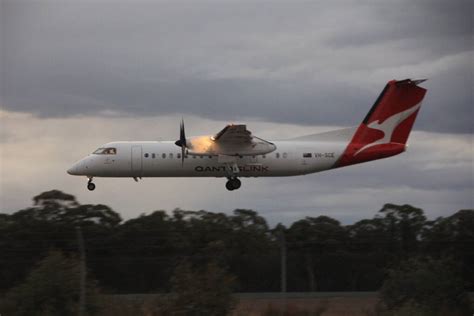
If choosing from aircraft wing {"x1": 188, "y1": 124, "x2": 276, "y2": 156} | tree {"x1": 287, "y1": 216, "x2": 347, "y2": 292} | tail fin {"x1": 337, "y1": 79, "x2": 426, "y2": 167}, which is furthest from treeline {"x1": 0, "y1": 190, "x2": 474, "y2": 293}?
tail fin {"x1": 337, "y1": 79, "x2": 426, "y2": 167}

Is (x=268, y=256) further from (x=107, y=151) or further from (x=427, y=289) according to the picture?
(x=107, y=151)

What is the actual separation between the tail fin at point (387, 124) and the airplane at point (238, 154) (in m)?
0.04

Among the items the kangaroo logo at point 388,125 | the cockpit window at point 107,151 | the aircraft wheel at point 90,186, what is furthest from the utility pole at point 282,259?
the kangaroo logo at point 388,125

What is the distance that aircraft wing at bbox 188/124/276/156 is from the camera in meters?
30.2

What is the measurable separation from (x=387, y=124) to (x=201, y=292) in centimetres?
1978

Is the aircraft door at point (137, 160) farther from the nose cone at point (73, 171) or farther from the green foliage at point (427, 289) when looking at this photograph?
the green foliage at point (427, 289)

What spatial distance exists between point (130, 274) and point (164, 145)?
1380 cm

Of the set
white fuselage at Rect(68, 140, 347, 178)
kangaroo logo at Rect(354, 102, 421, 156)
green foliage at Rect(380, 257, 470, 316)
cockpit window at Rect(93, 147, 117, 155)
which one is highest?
kangaroo logo at Rect(354, 102, 421, 156)

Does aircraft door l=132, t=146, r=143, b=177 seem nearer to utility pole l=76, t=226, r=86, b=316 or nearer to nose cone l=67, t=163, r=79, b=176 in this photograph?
nose cone l=67, t=163, r=79, b=176

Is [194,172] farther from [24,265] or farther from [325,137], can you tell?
[24,265]

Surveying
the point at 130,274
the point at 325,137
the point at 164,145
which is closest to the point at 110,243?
the point at 130,274

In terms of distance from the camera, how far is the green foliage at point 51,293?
15.6 metres

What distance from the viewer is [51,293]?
15.7 metres

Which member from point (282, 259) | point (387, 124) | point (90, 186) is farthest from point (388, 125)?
point (282, 259)
